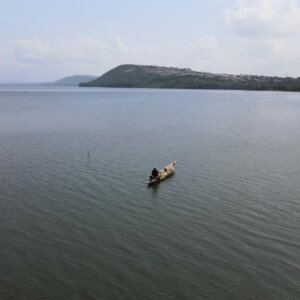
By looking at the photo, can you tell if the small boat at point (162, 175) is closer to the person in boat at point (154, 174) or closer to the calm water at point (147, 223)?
the person in boat at point (154, 174)

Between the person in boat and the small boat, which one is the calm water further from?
the person in boat

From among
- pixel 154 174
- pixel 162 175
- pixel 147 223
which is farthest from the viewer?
pixel 162 175

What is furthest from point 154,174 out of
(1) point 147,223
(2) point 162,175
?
(1) point 147,223

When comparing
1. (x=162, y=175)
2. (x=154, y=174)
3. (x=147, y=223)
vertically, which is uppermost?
(x=154, y=174)

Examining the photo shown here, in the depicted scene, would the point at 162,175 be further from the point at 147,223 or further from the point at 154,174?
the point at 147,223

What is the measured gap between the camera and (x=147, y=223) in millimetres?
31125

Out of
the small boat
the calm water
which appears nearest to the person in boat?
the small boat

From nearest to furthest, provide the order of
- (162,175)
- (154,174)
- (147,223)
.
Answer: (147,223)
(154,174)
(162,175)

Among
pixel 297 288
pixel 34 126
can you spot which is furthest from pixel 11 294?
pixel 34 126

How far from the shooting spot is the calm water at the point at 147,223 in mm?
22547

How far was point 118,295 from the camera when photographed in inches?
840

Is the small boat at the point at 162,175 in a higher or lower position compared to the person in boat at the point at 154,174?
lower

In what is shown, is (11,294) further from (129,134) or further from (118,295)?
(129,134)

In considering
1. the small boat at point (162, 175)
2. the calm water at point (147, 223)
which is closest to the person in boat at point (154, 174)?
the small boat at point (162, 175)
